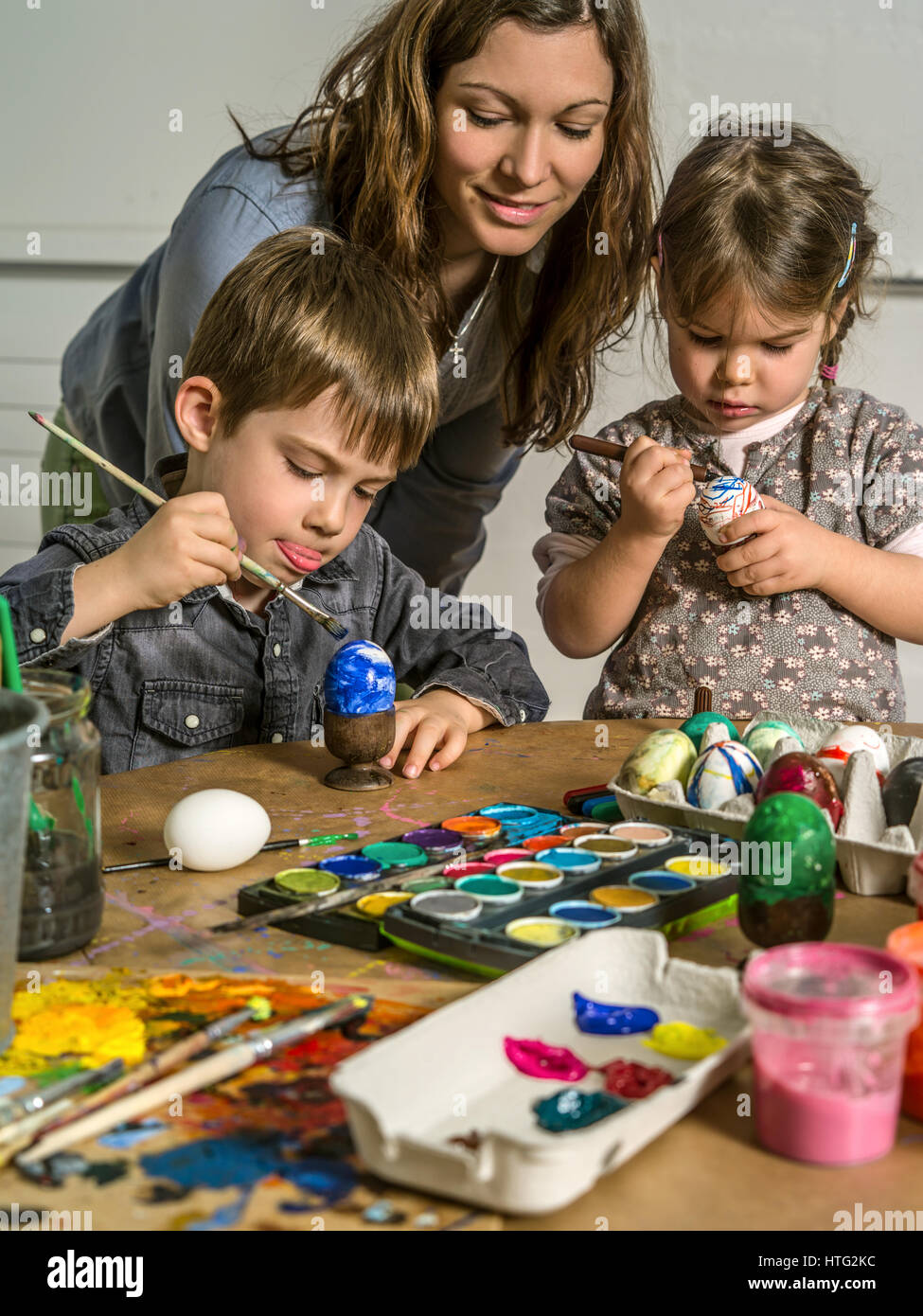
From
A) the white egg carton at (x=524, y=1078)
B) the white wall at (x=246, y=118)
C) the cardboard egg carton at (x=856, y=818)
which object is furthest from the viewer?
the white wall at (x=246, y=118)

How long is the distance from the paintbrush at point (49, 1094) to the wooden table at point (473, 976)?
128 mm

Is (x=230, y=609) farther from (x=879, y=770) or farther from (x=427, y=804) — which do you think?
(x=879, y=770)

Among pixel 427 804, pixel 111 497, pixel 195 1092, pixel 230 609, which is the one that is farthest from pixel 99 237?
pixel 195 1092

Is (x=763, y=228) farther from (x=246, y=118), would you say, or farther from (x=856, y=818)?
(x=246, y=118)

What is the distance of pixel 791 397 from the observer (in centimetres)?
158

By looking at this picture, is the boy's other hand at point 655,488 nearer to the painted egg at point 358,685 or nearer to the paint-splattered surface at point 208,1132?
the painted egg at point 358,685

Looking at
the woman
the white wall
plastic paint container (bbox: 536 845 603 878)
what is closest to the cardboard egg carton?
plastic paint container (bbox: 536 845 603 878)

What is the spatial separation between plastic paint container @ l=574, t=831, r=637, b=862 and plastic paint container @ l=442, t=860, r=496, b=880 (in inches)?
2.8

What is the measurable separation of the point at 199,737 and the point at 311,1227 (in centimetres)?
88

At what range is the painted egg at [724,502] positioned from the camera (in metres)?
1.45

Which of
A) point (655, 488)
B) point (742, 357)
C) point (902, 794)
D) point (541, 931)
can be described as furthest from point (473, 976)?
point (742, 357)

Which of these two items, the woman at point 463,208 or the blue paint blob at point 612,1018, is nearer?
the blue paint blob at point 612,1018

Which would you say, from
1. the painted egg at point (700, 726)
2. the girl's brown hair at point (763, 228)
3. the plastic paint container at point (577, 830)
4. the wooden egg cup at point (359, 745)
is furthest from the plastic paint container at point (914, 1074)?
the girl's brown hair at point (763, 228)
